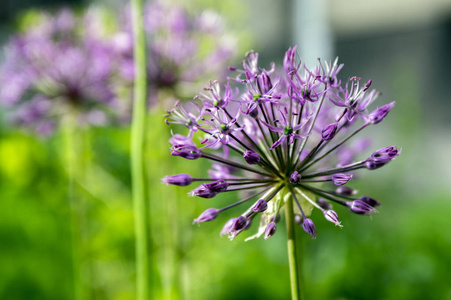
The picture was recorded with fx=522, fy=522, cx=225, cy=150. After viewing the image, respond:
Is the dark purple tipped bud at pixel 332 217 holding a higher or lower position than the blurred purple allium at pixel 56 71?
lower

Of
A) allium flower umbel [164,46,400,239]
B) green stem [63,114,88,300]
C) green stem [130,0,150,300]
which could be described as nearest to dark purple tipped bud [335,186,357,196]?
allium flower umbel [164,46,400,239]

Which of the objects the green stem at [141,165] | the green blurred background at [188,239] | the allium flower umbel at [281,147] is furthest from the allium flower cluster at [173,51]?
the allium flower umbel at [281,147]

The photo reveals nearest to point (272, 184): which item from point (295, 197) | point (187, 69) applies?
point (295, 197)

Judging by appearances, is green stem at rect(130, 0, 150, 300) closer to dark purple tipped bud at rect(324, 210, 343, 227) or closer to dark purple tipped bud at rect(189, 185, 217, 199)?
dark purple tipped bud at rect(189, 185, 217, 199)

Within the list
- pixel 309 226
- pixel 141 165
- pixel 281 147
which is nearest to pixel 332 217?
pixel 309 226

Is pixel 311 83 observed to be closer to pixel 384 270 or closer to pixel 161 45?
pixel 161 45

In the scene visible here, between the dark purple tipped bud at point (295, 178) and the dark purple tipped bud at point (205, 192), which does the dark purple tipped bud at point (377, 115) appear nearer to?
the dark purple tipped bud at point (295, 178)

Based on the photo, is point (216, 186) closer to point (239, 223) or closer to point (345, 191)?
point (239, 223)
